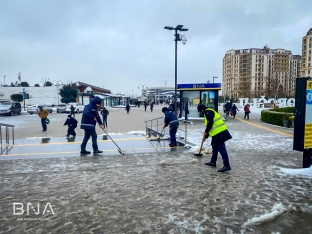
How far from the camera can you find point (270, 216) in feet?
12.2

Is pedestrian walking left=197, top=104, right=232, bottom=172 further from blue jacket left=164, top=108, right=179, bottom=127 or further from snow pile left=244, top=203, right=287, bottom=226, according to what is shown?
blue jacket left=164, top=108, right=179, bottom=127

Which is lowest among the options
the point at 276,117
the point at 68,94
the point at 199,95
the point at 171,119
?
the point at 276,117

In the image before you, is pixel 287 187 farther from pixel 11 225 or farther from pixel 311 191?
pixel 11 225

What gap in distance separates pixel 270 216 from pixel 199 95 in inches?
693

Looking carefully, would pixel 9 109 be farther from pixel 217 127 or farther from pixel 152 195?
pixel 152 195

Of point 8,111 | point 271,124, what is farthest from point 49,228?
point 8,111

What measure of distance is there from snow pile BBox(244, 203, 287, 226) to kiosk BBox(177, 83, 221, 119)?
1673 cm

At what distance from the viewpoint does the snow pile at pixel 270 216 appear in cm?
359

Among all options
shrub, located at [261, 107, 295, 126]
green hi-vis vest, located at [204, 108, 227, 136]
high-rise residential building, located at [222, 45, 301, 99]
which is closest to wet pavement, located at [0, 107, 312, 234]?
green hi-vis vest, located at [204, 108, 227, 136]

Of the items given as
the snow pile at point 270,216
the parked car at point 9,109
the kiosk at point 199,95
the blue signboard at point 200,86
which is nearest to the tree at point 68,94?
the parked car at point 9,109

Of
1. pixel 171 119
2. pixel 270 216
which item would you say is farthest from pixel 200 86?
pixel 270 216

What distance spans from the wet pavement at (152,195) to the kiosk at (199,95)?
1317 centimetres

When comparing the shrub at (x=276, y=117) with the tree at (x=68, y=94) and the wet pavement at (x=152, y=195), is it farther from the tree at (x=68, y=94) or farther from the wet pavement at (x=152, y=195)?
the tree at (x=68, y=94)

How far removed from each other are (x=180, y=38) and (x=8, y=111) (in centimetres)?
2405
